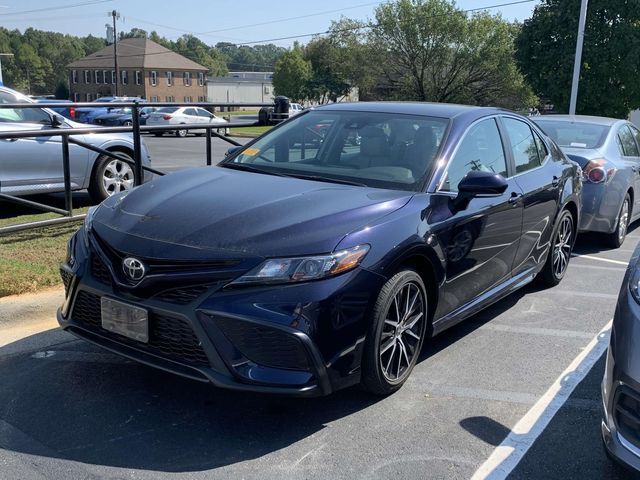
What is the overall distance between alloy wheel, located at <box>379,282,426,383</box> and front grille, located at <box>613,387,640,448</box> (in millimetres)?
1223

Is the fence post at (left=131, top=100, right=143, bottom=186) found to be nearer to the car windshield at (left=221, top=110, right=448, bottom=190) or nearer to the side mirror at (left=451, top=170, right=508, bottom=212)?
the car windshield at (left=221, top=110, right=448, bottom=190)

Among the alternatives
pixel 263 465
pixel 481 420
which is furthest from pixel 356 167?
pixel 263 465

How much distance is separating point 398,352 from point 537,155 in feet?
9.09

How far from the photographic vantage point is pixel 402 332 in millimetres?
3768

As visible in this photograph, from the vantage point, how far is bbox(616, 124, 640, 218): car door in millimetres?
8258

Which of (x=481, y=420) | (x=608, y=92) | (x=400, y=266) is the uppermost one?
(x=608, y=92)

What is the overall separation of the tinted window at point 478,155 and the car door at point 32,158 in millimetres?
5271

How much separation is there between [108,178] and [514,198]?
5.76 metres

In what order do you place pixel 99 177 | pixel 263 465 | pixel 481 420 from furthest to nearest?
pixel 99 177 → pixel 481 420 → pixel 263 465

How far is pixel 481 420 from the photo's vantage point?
3.59 meters

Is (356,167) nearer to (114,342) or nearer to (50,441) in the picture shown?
(114,342)

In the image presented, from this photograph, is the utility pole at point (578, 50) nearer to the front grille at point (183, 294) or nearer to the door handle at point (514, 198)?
the door handle at point (514, 198)

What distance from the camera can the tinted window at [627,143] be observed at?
8328 millimetres

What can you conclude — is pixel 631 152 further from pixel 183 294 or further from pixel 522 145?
pixel 183 294
